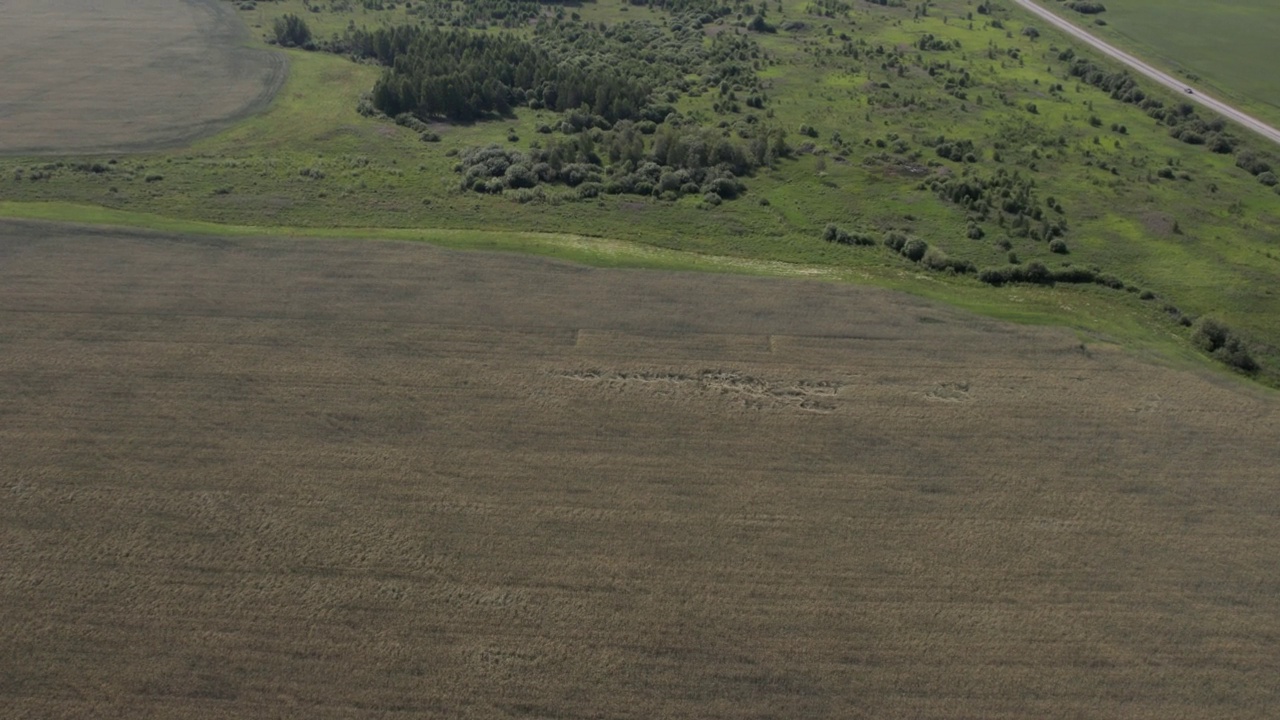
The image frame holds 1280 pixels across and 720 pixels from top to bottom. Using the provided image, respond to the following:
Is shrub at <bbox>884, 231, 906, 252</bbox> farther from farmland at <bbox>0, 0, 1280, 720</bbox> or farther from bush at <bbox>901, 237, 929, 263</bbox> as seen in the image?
bush at <bbox>901, 237, 929, 263</bbox>

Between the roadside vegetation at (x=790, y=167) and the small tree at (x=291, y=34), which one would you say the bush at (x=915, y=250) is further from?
the small tree at (x=291, y=34)

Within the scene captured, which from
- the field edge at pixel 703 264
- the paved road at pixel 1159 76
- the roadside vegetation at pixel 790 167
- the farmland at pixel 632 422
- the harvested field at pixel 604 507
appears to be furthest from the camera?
the paved road at pixel 1159 76

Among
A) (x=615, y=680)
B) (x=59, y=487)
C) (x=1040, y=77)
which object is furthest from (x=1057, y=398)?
(x=1040, y=77)

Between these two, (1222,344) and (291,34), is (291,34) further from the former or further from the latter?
(1222,344)

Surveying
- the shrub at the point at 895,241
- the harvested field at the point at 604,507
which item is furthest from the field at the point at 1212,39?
the harvested field at the point at 604,507

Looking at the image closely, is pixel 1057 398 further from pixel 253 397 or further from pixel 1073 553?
pixel 253 397

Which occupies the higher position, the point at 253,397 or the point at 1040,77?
the point at 1040,77

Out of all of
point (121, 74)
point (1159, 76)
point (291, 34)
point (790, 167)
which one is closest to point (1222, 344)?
point (790, 167)
